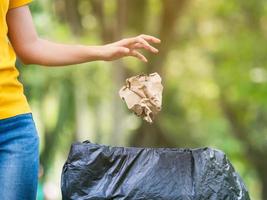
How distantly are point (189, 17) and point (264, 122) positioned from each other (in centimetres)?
317

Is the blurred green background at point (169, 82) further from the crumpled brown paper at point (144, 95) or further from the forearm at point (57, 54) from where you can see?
the forearm at point (57, 54)

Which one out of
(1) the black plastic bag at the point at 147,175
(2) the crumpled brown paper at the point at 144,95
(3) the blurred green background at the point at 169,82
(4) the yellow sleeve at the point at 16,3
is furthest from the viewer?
(3) the blurred green background at the point at 169,82

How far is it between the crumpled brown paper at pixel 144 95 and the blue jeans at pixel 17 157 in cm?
65

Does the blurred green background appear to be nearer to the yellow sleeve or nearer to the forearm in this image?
the forearm

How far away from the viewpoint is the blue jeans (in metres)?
3.18

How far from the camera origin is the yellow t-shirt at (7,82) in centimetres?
318

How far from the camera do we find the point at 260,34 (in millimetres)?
20500

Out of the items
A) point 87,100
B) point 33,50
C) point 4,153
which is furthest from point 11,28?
point 87,100

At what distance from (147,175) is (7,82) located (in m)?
0.69

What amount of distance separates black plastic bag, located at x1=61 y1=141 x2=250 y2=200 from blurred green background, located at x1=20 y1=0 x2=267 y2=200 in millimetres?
8168

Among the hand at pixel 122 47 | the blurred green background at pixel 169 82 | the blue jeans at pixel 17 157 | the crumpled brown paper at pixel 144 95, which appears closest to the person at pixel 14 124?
the blue jeans at pixel 17 157

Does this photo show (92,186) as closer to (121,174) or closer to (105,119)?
(121,174)

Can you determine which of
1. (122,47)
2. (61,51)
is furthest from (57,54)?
(122,47)

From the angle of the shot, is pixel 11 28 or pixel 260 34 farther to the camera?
pixel 260 34
